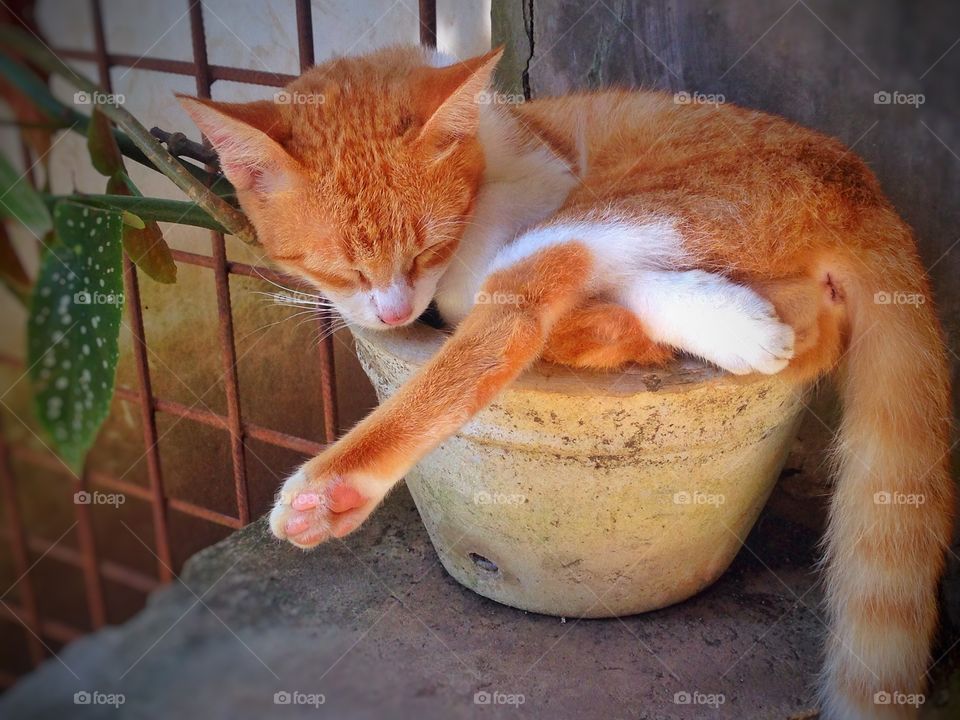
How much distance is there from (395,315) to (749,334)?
61 centimetres

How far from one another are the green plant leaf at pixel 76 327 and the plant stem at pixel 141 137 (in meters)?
0.18

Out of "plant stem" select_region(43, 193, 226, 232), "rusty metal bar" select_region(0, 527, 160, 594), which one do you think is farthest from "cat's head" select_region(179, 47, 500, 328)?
"rusty metal bar" select_region(0, 527, 160, 594)

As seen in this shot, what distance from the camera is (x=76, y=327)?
1.27m

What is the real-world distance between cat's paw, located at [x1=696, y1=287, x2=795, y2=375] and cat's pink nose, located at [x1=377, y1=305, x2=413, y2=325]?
1.71ft

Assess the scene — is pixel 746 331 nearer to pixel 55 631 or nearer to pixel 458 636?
pixel 458 636

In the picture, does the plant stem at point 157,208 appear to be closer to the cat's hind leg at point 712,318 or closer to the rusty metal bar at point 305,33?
the rusty metal bar at point 305,33

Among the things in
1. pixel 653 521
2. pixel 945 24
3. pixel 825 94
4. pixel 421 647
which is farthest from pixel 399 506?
pixel 945 24

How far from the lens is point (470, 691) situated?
5.64 feet

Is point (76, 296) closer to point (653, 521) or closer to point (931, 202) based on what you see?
point (653, 521)

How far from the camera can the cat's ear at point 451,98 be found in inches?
61.7

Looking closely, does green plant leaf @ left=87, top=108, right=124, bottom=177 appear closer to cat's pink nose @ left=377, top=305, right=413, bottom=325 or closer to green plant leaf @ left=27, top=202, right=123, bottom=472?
green plant leaf @ left=27, top=202, right=123, bottom=472

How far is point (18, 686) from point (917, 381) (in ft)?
5.71

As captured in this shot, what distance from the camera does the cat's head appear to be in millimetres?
1617

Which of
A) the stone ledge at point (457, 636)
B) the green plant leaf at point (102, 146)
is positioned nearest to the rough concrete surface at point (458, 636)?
the stone ledge at point (457, 636)
